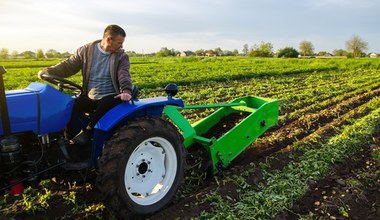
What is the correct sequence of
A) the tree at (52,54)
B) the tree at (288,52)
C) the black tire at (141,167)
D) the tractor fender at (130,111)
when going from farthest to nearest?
the tree at (52,54)
the tree at (288,52)
the tractor fender at (130,111)
the black tire at (141,167)

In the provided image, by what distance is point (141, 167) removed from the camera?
3242 mm

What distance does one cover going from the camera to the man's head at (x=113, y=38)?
3258mm

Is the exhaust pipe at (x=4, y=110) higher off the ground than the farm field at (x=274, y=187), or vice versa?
the exhaust pipe at (x=4, y=110)

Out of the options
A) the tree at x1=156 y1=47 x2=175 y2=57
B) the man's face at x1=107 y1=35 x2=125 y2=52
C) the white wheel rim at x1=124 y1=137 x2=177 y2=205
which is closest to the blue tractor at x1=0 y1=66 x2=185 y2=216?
the white wheel rim at x1=124 y1=137 x2=177 y2=205

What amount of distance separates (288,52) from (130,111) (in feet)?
Answer: 214

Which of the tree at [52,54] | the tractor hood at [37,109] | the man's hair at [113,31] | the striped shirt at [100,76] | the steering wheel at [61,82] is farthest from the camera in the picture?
the tree at [52,54]

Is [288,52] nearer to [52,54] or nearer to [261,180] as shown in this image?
[52,54]

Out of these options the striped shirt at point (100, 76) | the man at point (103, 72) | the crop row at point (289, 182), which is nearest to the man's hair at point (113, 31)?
the man at point (103, 72)

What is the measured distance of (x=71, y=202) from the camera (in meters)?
3.55

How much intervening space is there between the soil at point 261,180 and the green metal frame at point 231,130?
0.14m

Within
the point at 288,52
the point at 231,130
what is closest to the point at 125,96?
the point at 231,130

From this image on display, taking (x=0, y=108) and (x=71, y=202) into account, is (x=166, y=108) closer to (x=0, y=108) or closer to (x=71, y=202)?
(x=71, y=202)

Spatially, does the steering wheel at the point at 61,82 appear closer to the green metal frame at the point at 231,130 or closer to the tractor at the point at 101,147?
the tractor at the point at 101,147

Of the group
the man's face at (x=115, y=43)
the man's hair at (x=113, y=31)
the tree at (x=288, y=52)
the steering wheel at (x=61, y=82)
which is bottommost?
the tree at (x=288, y=52)
